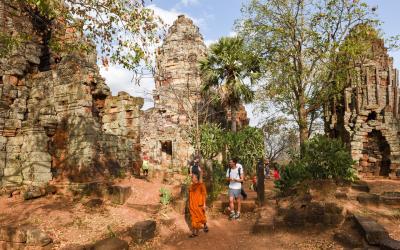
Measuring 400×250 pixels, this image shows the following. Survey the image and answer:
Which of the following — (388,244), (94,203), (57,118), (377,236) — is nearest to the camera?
(388,244)

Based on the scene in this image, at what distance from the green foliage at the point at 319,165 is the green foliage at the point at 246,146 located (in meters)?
9.42

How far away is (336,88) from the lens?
19391mm

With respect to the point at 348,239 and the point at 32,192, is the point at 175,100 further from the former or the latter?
the point at 348,239

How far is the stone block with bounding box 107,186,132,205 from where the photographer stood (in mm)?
10258

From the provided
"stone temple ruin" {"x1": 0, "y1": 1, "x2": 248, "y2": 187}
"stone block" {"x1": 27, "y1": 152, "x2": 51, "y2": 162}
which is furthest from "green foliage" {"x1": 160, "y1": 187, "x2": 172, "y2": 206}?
"stone block" {"x1": 27, "y1": 152, "x2": 51, "y2": 162}

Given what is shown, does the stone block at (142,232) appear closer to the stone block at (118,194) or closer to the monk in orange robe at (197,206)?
the monk in orange robe at (197,206)

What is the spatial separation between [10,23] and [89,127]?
249 inches

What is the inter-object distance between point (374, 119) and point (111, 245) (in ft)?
67.5

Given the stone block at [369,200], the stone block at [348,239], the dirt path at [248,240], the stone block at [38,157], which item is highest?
the stone block at [38,157]

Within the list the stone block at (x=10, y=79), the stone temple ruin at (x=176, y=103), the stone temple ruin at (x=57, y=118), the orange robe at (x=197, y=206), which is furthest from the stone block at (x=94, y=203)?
the stone temple ruin at (x=176, y=103)

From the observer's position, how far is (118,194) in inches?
406

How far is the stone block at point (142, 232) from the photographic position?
25.8 feet

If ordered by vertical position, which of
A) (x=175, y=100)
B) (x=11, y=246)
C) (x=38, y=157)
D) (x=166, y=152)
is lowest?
(x=11, y=246)

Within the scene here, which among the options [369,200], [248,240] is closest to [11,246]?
[248,240]
